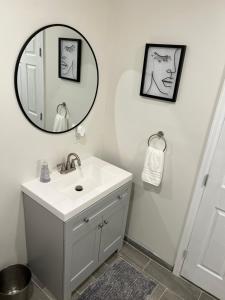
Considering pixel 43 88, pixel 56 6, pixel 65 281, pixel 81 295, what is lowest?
pixel 81 295

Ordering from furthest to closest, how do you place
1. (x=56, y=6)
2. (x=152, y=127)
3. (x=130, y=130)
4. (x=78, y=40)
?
(x=130, y=130) < (x=152, y=127) < (x=78, y=40) < (x=56, y=6)

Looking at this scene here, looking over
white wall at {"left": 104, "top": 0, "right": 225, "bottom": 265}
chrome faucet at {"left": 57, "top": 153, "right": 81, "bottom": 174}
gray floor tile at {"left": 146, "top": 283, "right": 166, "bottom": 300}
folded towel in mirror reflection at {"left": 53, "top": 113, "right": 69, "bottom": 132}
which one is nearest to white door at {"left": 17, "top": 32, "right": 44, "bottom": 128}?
folded towel in mirror reflection at {"left": 53, "top": 113, "right": 69, "bottom": 132}

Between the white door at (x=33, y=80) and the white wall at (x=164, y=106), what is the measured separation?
68 centimetres

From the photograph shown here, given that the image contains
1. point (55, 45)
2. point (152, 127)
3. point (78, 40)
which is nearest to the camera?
point (55, 45)

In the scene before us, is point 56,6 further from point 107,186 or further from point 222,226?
point 222,226

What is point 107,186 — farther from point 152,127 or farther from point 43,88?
point 43,88

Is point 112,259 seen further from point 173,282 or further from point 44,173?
point 44,173

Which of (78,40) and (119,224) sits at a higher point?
(78,40)

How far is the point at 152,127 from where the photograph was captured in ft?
6.01

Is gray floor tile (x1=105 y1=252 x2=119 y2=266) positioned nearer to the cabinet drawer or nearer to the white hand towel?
the cabinet drawer

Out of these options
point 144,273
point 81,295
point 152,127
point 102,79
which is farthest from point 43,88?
point 144,273

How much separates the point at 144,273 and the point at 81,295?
59cm

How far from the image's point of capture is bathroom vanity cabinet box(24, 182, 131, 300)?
58.0 inches

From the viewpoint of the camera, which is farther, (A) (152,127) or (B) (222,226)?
(A) (152,127)
